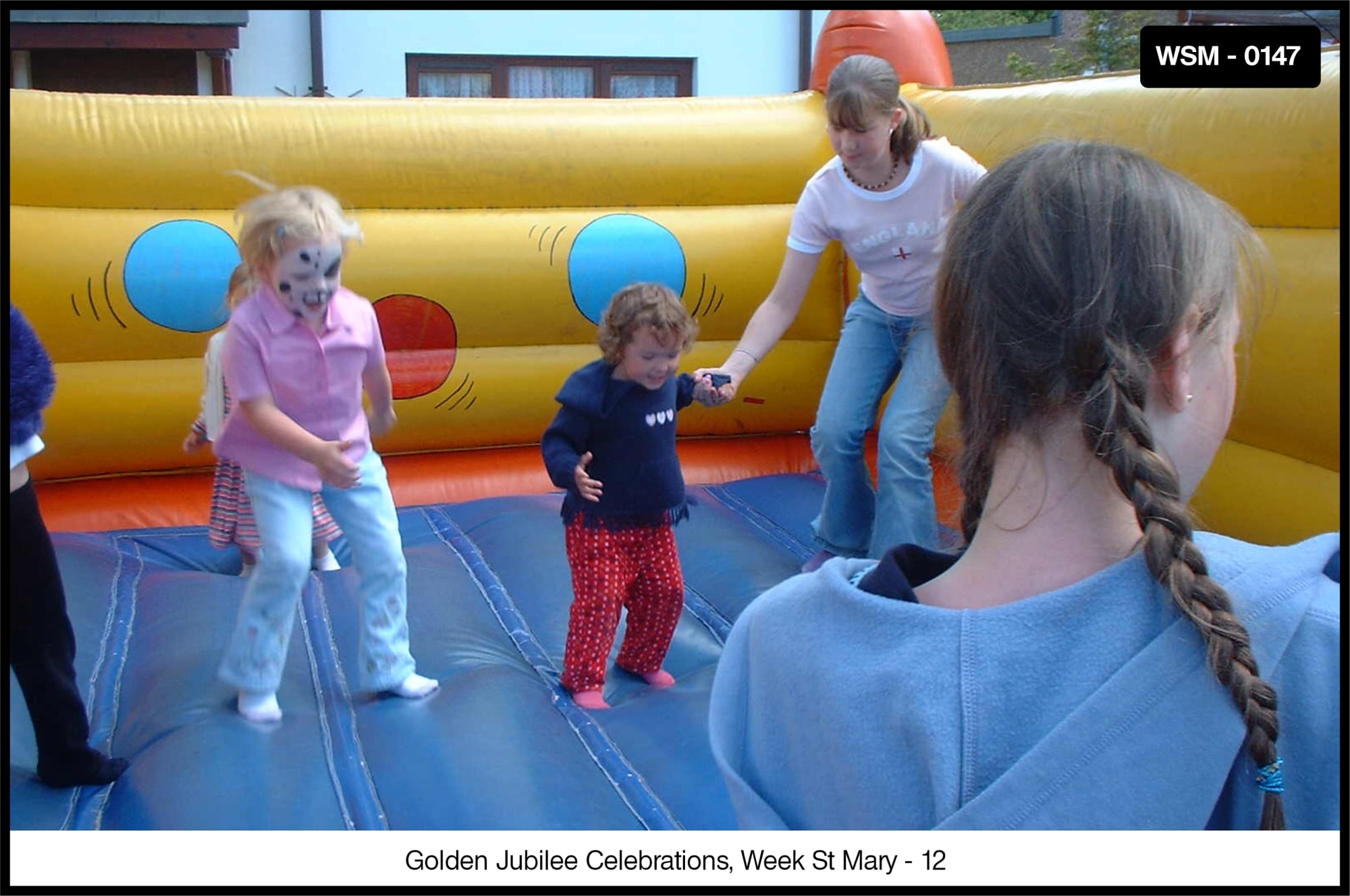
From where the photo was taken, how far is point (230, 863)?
2.91 feet

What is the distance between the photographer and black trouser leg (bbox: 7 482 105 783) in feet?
4.80

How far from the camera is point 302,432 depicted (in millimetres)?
1647

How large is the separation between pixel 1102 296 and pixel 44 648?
136 centimetres

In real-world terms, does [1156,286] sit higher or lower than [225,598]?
higher

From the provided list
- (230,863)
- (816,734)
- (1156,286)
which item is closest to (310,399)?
(230,863)

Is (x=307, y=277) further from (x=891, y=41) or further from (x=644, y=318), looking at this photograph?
(x=891, y=41)

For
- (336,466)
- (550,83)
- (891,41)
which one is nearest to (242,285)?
(336,466)

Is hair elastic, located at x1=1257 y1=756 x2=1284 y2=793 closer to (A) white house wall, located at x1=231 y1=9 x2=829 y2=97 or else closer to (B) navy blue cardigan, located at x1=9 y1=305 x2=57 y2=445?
(A) white house wall, located at x1=231 y1=9 x2=829 y2=97

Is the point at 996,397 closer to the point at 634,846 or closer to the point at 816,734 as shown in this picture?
the point at 816,734

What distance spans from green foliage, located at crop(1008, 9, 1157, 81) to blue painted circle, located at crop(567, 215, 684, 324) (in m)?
0.83

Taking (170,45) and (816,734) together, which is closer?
(816,734)

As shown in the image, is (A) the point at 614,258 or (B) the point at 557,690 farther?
(A) the point at 614,258

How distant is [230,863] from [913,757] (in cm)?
52

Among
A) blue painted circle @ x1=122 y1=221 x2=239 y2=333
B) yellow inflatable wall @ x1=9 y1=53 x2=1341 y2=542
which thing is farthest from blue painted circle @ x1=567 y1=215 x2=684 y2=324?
blue painted circle @ x1=122 y1=221 x2=239 y2=333
